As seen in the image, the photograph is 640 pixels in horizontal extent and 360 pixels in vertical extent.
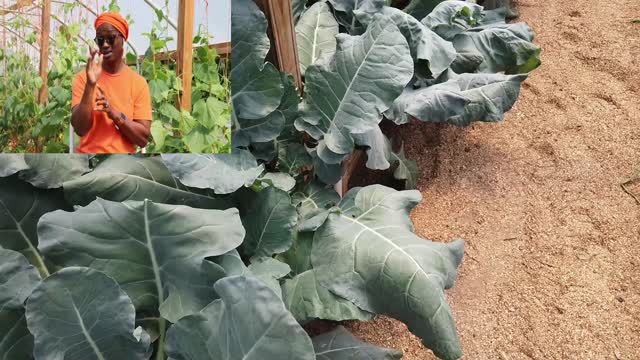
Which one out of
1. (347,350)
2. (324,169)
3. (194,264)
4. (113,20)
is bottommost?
(347,350)

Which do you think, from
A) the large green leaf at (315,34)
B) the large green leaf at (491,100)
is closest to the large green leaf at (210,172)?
the large green leaf at (315,34)

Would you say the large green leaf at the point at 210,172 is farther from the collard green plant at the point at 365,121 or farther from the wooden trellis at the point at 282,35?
the wooden trellis at the point at 282,35

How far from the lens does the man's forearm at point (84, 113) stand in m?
1.00

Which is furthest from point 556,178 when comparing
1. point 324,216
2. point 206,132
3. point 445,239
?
point 206,132

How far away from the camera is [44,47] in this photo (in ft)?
3.34

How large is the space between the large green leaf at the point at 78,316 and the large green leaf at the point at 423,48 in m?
1.28

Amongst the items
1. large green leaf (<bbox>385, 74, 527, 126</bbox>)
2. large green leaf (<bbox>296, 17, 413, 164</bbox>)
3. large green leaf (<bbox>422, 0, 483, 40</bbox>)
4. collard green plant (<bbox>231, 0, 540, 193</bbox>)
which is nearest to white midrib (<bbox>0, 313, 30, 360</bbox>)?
collard green plant (<bbox>231, 0, 540, 193</bbox>)

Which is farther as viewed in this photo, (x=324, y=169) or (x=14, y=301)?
(x=324, y=169)

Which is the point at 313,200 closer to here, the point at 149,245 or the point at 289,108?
the point at 289,108

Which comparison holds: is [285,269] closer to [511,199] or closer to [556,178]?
[511,199]

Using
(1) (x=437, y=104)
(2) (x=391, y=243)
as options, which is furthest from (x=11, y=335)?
(1) (x=437, y=104)

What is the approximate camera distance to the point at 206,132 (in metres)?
1.18

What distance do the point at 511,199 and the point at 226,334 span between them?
1.34 meters

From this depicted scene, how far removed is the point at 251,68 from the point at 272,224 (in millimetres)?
445
